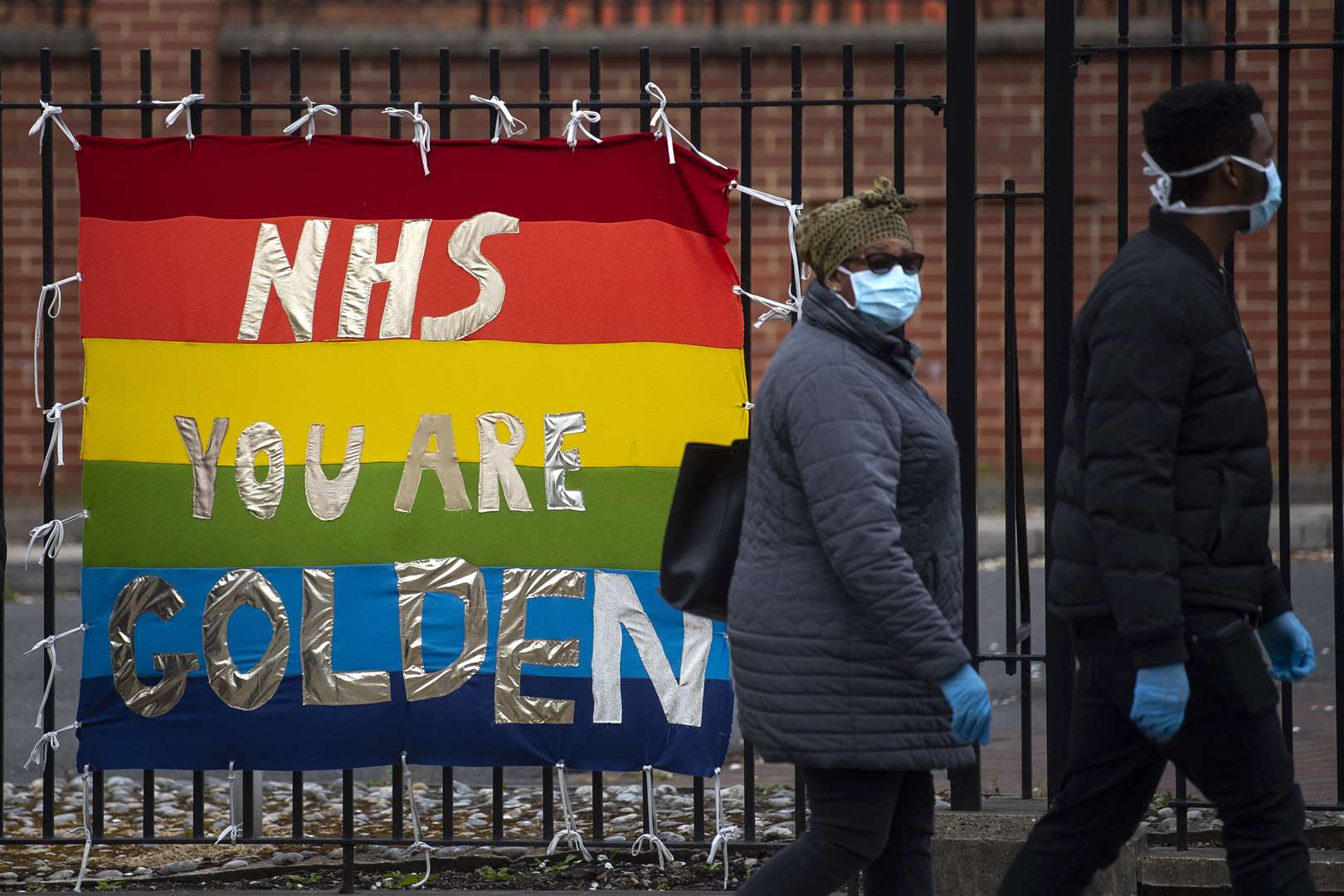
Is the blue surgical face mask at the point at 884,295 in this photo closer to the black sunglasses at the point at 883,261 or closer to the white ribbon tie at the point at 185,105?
the black sunglasses at the point at 883,261

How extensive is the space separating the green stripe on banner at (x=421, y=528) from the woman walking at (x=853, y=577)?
1.20 metres


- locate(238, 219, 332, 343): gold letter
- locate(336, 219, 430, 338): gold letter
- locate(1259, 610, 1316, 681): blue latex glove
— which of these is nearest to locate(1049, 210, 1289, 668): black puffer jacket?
locate(1259, 610, 1316, 681): blue latex glove

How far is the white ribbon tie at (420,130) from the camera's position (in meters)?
4.25

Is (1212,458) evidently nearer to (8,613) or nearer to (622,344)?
(622,344)

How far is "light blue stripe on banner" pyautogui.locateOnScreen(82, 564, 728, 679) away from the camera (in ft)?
14.2

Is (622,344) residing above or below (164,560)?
above

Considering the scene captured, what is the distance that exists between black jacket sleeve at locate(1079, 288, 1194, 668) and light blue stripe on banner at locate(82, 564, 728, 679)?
67.0 inches

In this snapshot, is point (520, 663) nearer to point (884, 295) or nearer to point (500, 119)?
point (500, 119)

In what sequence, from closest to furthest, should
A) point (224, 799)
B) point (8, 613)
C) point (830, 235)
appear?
point (830, 235)
point (224, 799)
point (8, 613)

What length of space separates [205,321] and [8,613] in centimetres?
606

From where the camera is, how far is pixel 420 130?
4340 millimetres

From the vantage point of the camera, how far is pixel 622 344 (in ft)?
14.3

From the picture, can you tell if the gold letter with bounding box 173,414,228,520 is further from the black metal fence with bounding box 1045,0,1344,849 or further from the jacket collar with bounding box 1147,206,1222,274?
the jacket collar with bounding box 1147,206,1222,274

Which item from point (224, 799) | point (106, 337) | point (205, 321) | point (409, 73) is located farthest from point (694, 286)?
point (409, 73)
